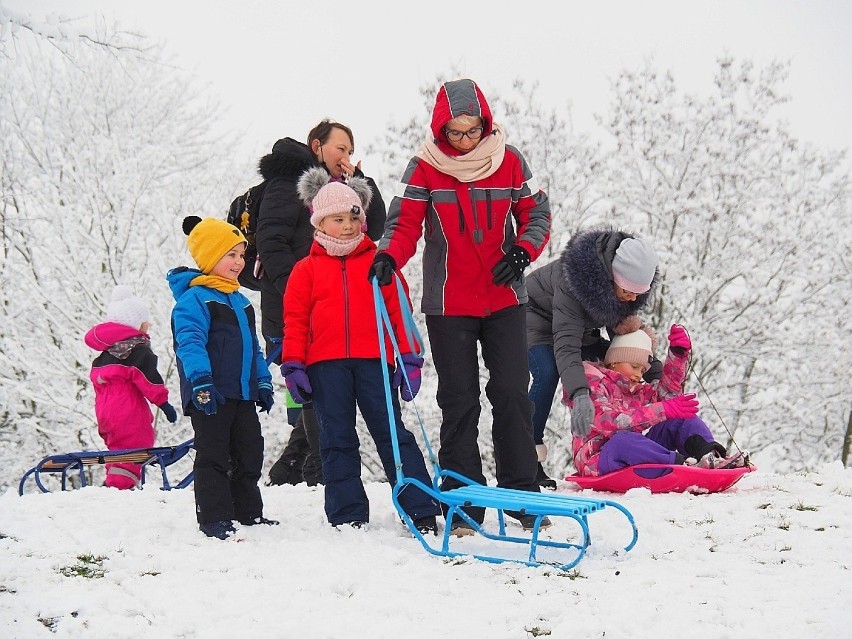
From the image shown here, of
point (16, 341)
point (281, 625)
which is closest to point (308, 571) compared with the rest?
point (281, 625)

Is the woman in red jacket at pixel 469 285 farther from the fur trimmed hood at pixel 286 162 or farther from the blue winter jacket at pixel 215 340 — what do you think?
Result: the fur trimmed hood at pixel 286 162

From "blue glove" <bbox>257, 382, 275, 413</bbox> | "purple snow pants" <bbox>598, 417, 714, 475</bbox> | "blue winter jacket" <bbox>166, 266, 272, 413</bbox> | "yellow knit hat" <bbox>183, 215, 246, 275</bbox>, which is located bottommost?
"purple snow pants" <bbox>598, 417, 714, 475</bbox>

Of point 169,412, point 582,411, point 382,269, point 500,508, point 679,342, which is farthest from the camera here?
point 169,412

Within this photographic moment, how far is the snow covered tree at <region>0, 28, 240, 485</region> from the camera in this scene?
11641mm

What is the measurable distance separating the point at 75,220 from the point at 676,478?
10.1m

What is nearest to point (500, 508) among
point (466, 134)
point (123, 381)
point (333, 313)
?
point (333, 313)

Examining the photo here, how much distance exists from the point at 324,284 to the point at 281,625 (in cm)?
180

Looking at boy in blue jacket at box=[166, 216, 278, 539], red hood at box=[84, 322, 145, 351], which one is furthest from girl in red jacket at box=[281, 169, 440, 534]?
red hood at box=[84, 322, 145, 351]

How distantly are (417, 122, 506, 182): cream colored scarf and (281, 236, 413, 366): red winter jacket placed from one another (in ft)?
1.93

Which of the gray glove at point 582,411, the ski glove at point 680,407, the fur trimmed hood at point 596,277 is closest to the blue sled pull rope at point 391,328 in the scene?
the gray glove at point 582,411

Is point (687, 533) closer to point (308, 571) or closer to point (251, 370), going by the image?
point (308, 571)

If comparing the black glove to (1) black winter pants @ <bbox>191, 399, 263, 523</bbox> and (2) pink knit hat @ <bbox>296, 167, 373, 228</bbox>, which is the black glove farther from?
(1) black winter pants @ <bbox>191, 399, 263, 523</bbox>

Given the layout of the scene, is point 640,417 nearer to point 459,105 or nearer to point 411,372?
point 411,372

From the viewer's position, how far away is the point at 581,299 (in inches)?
185
